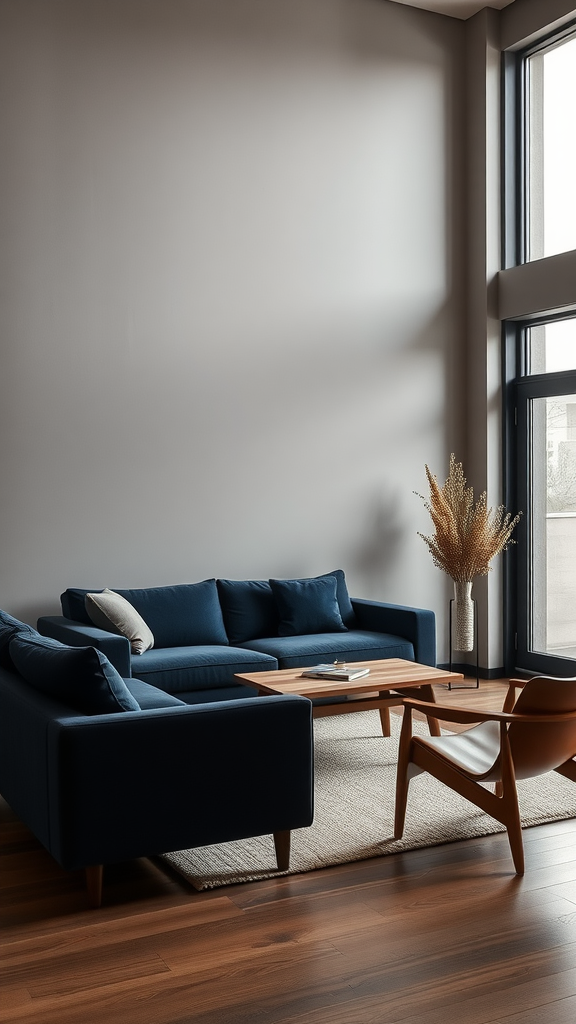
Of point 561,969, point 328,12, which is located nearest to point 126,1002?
point 561,969

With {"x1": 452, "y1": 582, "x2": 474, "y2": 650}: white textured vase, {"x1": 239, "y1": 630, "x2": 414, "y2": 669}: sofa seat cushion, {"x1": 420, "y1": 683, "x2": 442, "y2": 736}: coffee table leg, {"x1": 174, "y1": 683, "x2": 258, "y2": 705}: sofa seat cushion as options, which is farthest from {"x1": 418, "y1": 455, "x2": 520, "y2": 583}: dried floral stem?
{"x1": 174, "y1": 683, "x2": 258, "y2": 705}: sofa seat cushion

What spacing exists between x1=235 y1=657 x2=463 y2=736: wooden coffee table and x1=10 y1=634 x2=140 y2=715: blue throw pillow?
1342mm

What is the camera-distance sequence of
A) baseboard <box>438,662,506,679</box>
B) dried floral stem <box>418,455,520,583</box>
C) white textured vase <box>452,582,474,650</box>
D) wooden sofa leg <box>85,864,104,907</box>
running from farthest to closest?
baseboard <box>438,662,506,679</box>
white textured vase <box>452,582,474,650</box>
dried floral stem <box>418,455,520,583</box>
wooden sofa leg <box>85,864,104,907</box>

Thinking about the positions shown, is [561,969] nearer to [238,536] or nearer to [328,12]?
[238,536]

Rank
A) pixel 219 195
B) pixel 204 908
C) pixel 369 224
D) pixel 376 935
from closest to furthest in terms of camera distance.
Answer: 1. pixel 376 935
2. pixel 204 908
3. pixel 219 195
4. pixel 369 224

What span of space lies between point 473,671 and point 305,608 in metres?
1.80

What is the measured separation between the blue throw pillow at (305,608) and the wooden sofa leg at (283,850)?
268 cm

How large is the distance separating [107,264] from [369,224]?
6.81ft

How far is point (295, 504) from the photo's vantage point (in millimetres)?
6691

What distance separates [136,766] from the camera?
311 cm

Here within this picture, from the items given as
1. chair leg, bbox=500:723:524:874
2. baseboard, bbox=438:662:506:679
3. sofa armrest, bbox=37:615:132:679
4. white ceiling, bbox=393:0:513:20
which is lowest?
→ baseboard, bbox=438:662:506:679

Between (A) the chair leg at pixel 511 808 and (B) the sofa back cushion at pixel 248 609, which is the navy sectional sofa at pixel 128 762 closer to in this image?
(A) the chair leg at pixel 511 808

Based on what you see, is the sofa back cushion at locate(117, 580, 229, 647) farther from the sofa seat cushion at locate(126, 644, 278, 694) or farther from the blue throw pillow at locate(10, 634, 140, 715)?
the blue throw pillow at locate(10, 634, 140, 715)

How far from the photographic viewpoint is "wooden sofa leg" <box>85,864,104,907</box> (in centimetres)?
314
